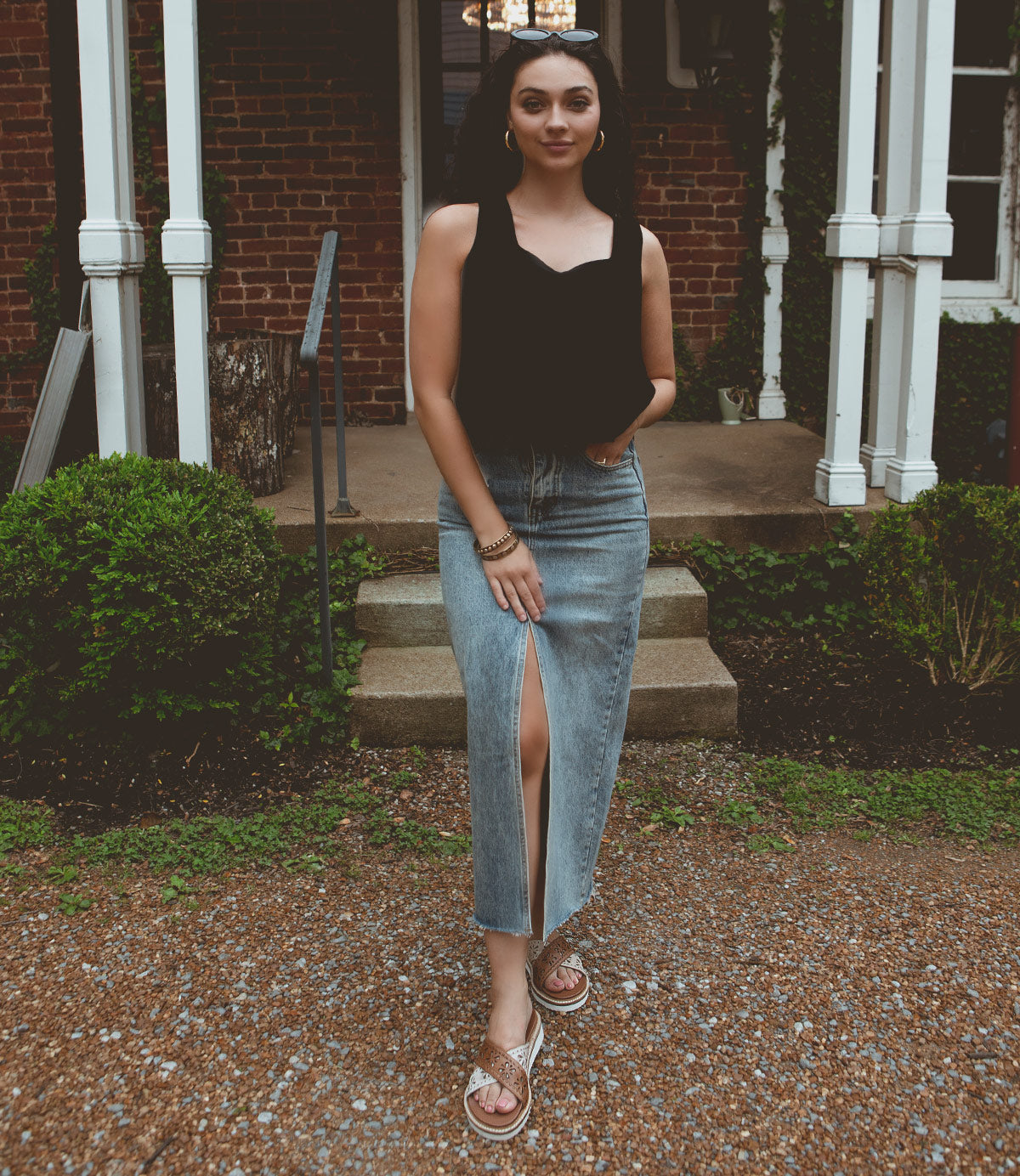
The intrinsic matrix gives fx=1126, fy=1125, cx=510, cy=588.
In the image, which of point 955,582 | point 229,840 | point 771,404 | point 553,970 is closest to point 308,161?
point 771,404

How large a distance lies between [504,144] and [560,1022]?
1768 mm

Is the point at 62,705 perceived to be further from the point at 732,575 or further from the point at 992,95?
the point at 992,95

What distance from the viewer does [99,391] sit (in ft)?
14.4

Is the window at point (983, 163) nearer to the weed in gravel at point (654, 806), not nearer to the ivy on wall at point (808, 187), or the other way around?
the ivy on wall at point (808, 187)

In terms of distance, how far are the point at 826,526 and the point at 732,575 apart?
45 centimetres

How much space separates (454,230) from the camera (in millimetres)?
2018

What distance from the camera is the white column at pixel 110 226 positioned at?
13.8 ft

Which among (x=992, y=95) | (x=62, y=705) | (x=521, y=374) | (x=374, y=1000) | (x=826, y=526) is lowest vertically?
(x=374, y=1000)

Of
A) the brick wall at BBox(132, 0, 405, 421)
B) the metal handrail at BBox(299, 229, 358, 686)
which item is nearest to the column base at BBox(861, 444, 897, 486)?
the metal handrail at BBox(299, 229, 358, 686)

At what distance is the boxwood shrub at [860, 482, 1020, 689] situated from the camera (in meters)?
3.74

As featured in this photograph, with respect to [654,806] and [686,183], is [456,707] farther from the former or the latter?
[686,183]

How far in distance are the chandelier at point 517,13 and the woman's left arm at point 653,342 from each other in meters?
5.07

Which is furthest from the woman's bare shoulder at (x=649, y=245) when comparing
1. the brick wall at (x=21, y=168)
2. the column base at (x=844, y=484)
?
Result: the brick wall at (x=21, y=168)

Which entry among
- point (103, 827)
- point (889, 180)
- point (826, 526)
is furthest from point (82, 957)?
point (889, 180)
